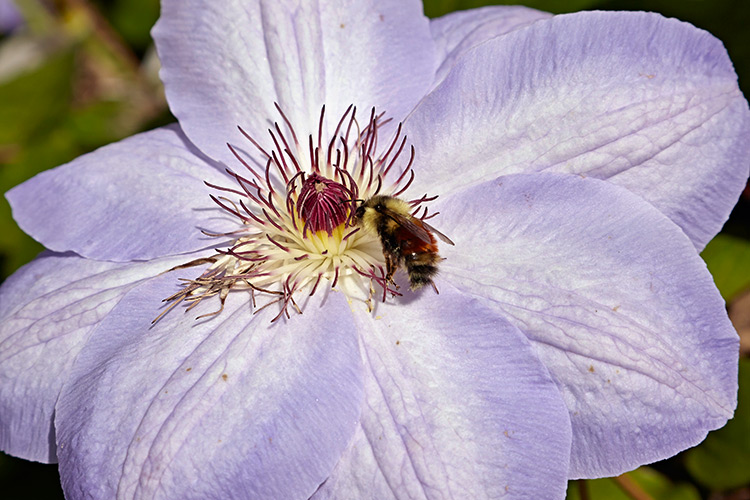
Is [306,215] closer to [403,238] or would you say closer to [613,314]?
[403,238]

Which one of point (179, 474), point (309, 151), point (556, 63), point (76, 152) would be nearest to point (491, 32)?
point (556, 63)

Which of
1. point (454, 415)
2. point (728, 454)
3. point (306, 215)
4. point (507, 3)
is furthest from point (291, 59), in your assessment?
point (728, 454)

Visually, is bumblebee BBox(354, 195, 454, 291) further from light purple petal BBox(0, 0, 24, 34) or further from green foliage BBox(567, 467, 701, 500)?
light purple petal BBox(0, 0, 24, 34)

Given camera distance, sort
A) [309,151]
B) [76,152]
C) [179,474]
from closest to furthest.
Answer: [179,474] → [309,151] → [76,152]

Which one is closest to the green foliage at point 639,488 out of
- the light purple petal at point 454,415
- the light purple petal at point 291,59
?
the light purple petal at point 454,415

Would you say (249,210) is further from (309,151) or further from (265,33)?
(265,33)

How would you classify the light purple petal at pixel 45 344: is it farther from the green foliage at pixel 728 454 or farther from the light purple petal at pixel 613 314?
the green foliage at pixel 728 454
